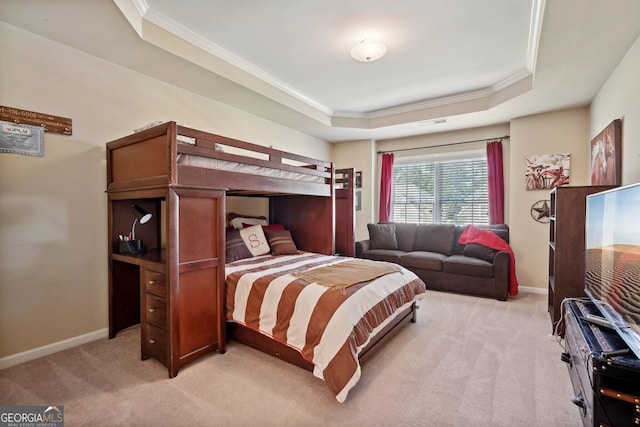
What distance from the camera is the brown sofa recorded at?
12.1 ft

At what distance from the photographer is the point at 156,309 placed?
2127 mm

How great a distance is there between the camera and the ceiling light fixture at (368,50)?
264 cm

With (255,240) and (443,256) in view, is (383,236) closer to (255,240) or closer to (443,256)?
(443,256)

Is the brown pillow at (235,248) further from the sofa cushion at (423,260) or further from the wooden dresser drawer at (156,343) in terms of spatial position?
the sofa cushion at (423,260)

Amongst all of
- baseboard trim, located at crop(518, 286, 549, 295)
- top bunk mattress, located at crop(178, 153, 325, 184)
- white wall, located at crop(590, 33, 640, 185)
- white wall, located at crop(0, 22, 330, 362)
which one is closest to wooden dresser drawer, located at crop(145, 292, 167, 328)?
white wall, located at crop(0, 22, 330, 362)

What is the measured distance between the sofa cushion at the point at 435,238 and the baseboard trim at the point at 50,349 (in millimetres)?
4156

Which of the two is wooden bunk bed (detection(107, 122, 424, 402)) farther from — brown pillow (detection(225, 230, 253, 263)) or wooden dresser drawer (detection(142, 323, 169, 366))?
brown pillow (detection(225, 230, 253, 263))

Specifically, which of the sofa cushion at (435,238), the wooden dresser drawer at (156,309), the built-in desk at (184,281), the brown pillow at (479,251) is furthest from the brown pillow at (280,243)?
the brown pillow at (479,251)

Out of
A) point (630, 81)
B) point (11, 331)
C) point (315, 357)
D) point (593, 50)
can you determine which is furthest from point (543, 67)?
point (11, 331)

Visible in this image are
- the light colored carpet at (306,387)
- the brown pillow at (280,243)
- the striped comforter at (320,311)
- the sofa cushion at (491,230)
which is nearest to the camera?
the light colored carpet at (306,387)

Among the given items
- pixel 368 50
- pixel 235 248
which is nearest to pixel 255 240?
pixel 235 248

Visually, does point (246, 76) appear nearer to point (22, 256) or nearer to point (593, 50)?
point (22, 256)

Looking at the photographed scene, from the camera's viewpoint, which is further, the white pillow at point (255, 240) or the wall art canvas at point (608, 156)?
the white pillow at point (255, 240)

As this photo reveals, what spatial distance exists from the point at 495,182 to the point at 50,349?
18.2 feet
